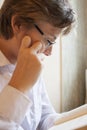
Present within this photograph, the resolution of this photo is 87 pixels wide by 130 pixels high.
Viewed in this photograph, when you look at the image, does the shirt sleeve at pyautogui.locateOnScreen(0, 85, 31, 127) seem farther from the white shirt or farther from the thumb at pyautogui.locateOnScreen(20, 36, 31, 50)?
the thumb at pyautogui.locateOnScreen(20, 36, 31, 50)

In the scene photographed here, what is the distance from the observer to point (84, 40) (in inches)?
99.7

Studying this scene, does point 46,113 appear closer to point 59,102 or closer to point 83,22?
point 59,102

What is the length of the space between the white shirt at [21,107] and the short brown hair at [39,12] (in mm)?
153

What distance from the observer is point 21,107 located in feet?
2.34

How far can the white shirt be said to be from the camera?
2.27 feet

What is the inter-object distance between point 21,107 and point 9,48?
28 cm

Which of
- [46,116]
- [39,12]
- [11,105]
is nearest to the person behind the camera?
[11,105]

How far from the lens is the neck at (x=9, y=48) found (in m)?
0.91

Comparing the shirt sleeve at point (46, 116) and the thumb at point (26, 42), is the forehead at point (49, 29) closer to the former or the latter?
the thumb at point (26, 42)

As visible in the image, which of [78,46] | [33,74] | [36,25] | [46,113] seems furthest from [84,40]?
[33,74]

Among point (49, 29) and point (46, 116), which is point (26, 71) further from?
point (46, 116)

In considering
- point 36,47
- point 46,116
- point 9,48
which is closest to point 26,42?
point 36,47

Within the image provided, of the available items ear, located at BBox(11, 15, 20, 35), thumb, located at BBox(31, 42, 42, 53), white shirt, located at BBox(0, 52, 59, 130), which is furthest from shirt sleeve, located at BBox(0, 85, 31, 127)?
ear, located at BBox(11, 15, 20, 35)

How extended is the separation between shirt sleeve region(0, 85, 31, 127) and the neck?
0.24 metres
